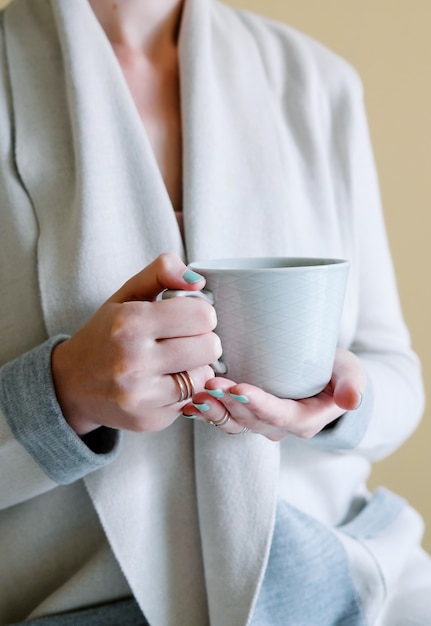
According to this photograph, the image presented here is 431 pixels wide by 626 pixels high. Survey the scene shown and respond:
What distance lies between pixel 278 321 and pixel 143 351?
0.11 meters

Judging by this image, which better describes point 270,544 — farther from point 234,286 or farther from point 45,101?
point 45,101

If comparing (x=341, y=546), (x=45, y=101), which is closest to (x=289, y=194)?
(x=45, y=101)

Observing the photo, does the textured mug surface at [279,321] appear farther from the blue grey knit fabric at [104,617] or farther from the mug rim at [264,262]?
the blue grey knit fabric at [104,617]

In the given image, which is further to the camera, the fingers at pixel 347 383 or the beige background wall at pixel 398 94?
the beige background wall at pixel 398 94

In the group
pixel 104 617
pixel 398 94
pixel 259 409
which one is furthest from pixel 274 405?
pixel 398 94

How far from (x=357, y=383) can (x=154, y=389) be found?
176 mm

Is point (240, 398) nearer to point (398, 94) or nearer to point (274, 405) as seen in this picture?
point (274, 405)

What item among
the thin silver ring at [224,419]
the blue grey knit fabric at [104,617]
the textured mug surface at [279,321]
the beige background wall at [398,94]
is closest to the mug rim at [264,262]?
the textured mug surface at [279,321]

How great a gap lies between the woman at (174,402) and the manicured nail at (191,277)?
71 millimetres

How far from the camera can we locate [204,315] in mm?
505

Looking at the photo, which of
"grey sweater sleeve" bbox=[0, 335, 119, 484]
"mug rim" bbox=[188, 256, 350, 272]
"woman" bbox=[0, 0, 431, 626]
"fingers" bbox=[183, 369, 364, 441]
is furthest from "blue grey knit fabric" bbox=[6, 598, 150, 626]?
"mug rim" bbox=[188, 256, 350, 272]

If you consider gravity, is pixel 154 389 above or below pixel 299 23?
below

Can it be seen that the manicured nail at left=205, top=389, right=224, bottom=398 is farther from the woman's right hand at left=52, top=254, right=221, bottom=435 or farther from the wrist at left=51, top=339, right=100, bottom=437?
the wrist at left=51, top=339, right=100, bottom=437

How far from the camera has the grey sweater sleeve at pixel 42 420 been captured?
24.1 inches
